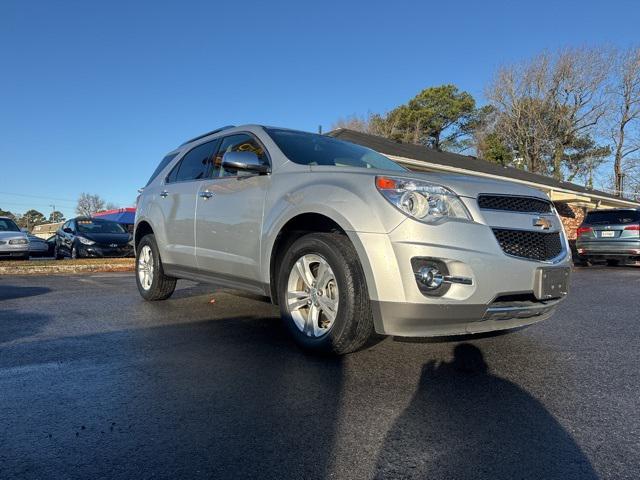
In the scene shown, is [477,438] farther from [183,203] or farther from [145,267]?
[145,267]

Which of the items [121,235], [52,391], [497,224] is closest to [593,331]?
[497,224]

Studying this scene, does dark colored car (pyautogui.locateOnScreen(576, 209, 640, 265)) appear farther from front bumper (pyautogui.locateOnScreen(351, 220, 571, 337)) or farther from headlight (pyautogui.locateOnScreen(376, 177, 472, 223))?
headlight (pyautogui.locateOnScreen(376, 177, 472, 223))

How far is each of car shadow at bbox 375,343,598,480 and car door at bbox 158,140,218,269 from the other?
3071mm

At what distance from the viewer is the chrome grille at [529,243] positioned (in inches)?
125

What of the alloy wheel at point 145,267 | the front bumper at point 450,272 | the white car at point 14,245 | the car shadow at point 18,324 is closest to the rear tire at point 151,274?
the alloy wheel at point 145,267

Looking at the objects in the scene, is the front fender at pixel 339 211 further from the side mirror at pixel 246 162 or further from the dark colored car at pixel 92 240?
the dark colored car at pixel 92 240

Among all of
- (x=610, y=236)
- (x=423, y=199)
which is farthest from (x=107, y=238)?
(x=610, y=236)

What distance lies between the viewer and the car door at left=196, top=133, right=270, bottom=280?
4121 millimetres

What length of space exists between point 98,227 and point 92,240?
43.1 inches

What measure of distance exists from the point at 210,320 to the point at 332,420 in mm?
2749

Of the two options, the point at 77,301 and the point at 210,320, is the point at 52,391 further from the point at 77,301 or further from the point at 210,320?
the point at 77,301

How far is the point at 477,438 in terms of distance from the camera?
216cm

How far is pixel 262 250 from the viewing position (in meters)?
3.98

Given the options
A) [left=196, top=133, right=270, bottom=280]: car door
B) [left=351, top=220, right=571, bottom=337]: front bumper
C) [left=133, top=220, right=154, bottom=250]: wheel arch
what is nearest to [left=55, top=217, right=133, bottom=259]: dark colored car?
[left=133, top=220, right=154, bottom=250]: wheel arch
